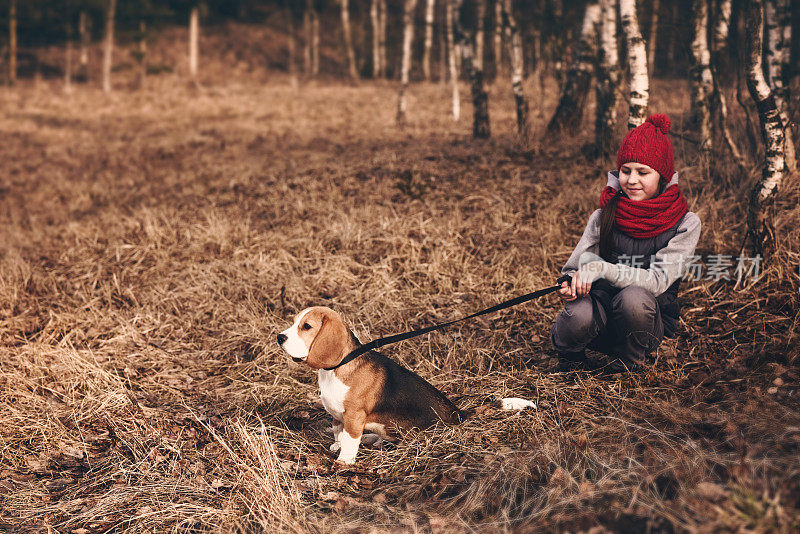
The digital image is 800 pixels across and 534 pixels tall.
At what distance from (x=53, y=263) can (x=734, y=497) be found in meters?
7.73

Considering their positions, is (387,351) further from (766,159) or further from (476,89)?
(476,89)

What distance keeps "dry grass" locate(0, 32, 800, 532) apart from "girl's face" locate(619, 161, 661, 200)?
131 cm

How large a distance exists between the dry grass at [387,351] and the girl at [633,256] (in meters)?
0.43

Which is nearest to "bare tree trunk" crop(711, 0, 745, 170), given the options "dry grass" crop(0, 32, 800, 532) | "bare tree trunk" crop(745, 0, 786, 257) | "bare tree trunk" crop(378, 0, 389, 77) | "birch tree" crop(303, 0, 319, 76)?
"dry grass" crop(0, 32, 800, 532)

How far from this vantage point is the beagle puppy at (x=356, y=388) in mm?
3334

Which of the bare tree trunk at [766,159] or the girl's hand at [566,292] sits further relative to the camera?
the bare tree trunk at [766,159]

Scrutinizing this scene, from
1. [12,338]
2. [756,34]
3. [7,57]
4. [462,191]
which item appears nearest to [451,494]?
[12,338]

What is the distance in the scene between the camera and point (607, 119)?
28.3 ft

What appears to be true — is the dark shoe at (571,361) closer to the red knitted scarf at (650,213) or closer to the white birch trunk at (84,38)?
the red knitted scarf at (650,213)

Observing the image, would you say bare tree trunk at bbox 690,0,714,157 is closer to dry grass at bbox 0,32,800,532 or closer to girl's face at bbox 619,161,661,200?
dry grass at bbox 0,32,800,532

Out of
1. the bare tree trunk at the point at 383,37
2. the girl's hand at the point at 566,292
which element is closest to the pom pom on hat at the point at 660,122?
the girl's hand at the point at 566,292

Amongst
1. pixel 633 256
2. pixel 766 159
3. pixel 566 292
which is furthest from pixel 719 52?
pixel 566 292

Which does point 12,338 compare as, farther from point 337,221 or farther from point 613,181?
point 613,181

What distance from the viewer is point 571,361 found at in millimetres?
4402
